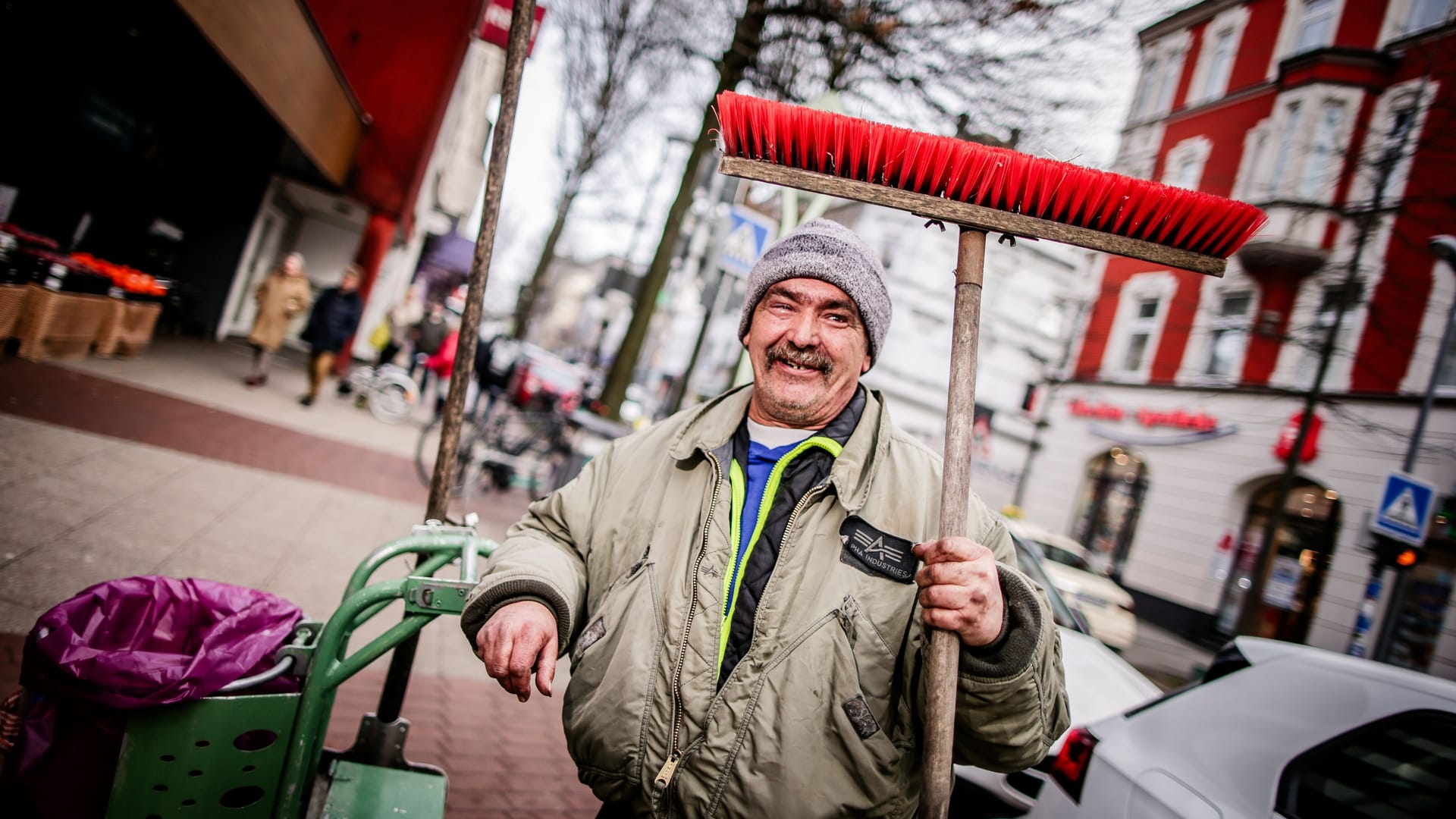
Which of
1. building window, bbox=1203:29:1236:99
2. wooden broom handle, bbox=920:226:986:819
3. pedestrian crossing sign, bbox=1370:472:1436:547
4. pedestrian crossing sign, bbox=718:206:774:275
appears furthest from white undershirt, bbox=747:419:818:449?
building window, bbox=1203:29:1236:99

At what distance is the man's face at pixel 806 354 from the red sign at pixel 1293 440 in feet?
53.9

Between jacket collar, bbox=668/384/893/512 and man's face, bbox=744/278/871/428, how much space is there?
3.2 inches

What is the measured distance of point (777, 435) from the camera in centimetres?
192

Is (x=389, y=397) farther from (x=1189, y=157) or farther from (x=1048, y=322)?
(x=1048, y=322)

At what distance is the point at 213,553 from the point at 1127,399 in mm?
20253

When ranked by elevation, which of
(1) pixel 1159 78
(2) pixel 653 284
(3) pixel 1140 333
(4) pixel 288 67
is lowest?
(2) pixel 653 284

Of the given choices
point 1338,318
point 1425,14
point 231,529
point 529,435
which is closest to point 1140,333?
point 1425,14

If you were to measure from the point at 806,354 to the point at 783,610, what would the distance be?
0.70m

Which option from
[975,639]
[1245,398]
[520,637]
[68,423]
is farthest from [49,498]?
[1245,398]

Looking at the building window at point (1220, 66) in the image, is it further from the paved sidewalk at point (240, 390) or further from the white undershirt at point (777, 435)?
the white undershirt at point (777, 435)

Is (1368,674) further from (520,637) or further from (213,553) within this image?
(213,553)

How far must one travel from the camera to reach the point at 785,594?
1.58m

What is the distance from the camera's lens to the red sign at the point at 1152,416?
1627 cm

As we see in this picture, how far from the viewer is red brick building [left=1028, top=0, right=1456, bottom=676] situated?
12336mm
